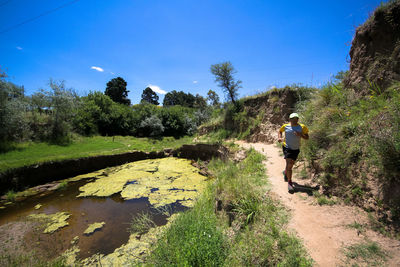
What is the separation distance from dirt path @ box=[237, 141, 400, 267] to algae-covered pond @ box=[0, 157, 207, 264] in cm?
287

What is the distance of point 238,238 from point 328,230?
60.0 inches

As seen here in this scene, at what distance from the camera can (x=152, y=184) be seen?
8344 mm

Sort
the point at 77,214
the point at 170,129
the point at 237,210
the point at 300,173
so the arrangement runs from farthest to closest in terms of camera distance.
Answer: the point at 170,129 < the point at 77,214 < the point at 300,173 < the point at 237,210

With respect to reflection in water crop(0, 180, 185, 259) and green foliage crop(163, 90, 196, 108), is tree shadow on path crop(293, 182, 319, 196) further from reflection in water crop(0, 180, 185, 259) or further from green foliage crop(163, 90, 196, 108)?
green foliage crop(163, 90, 196, 108)

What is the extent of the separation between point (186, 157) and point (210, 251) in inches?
481

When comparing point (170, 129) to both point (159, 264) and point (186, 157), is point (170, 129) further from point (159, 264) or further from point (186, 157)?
point (159, 264)

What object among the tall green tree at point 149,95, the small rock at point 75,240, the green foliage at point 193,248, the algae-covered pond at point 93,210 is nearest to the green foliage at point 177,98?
the tall green tree at point 149,95

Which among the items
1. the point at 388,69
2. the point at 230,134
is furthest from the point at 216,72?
the point at 388,69

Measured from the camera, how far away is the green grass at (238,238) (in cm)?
227

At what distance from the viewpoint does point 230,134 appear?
13.8m

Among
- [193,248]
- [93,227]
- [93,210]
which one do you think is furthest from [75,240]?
[193,248]

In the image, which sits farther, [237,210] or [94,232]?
[94,232]

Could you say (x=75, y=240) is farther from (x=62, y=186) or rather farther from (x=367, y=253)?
(x=367, y=253)

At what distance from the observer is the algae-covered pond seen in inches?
170
